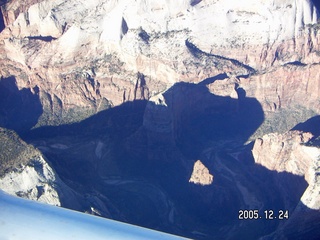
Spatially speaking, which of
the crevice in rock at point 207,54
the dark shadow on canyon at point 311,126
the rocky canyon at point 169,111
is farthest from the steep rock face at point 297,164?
the crevice in rock at point 207,54

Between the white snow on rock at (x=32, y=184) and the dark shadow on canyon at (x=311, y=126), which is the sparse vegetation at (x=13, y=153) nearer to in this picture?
the white snow on rock at (x=32, y=184)

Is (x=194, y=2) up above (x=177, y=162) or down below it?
above

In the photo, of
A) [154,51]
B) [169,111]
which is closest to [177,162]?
[169,111]

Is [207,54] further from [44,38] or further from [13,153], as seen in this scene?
[13,153]

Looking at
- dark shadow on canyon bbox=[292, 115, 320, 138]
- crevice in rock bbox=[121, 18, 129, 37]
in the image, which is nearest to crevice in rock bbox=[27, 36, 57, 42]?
crevice in rock bbox=[121, 18, 129, 37]

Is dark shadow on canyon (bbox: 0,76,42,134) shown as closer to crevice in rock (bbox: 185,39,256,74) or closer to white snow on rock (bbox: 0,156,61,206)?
crevice in rock (bbox: 185,39,256,74)

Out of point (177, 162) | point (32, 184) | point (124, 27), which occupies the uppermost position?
point (32, 184)
